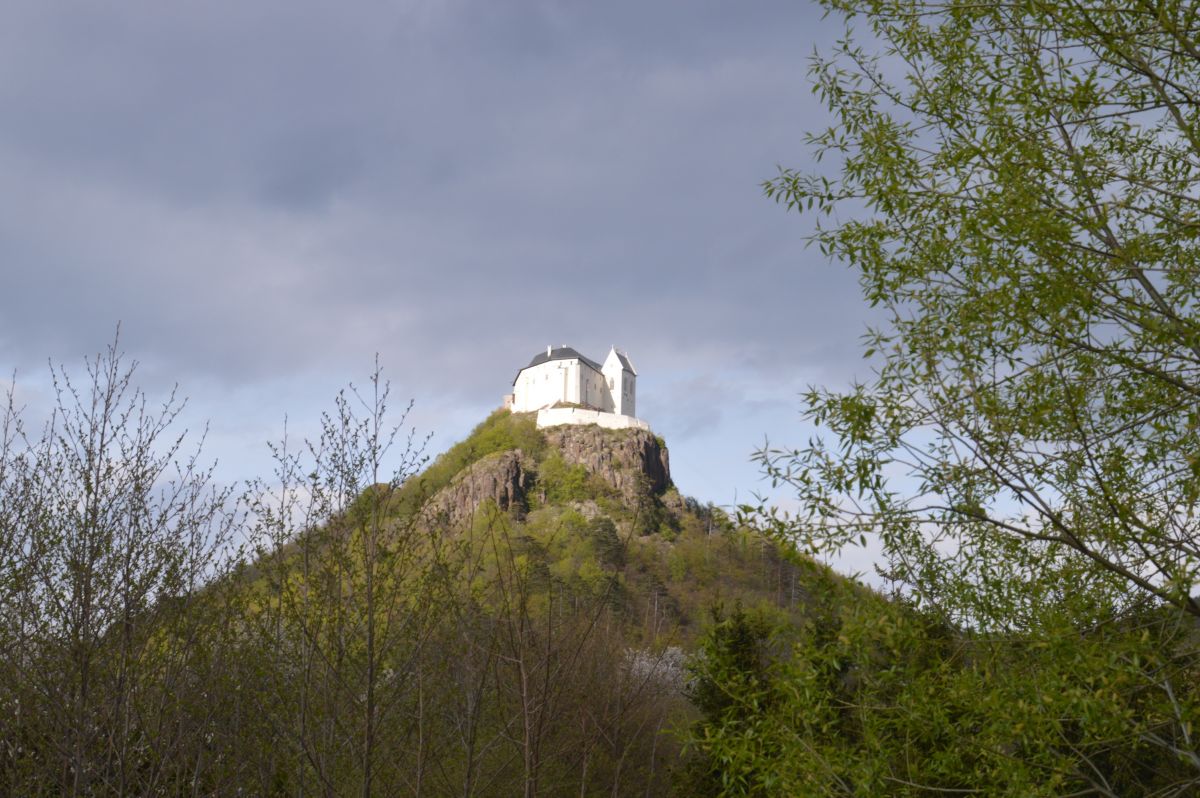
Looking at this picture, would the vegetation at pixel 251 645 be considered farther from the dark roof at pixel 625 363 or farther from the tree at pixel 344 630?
the dark roof at pixel 625 363

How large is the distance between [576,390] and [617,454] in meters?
8.39

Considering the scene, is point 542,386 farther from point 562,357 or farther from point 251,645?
point 251,645

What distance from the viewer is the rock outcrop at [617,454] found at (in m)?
84.3

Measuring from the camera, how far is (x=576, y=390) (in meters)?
90.2

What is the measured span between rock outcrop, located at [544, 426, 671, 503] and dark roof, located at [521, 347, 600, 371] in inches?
285

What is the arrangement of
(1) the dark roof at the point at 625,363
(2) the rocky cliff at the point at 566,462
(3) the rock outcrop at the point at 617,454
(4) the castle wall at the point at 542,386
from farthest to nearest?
(1) the dark roof at the point at 625,363 < (4) the castle wall at the point at 542,386 < (3) the rock outcrop at the point at 617,454 < (2) the rocky cliff at the point at 566,462

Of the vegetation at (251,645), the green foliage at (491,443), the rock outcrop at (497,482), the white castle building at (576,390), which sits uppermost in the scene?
the white castle building at (576,390)

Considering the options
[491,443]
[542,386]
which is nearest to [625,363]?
[542,386]

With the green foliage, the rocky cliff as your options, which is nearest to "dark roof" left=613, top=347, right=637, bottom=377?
the rocky cliff

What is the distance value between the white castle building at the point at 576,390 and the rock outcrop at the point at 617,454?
5.17 ft

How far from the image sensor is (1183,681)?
5.00 meters

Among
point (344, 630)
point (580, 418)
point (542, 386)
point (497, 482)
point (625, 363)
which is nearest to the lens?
point (344, 630)

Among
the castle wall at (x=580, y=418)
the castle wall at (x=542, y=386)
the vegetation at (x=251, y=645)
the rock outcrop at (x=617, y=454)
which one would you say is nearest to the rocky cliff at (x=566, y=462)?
the rock outcrop at (x=617, y=454)

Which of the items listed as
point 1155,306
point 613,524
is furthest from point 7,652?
point 613,524
